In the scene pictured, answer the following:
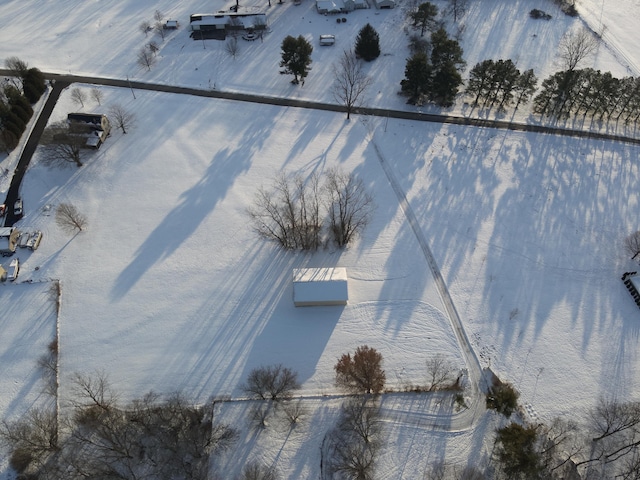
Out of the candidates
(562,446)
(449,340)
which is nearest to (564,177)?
(449,340)

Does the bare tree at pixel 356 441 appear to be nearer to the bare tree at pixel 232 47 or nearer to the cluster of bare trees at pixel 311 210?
the cluster of bare trees at pixel 311 210

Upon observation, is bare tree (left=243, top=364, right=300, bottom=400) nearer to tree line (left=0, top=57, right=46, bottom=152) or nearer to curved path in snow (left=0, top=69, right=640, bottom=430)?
curved path in snow (left=0, top=69, right=640, bottom=430)

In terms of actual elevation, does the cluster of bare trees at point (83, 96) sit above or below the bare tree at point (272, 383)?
above

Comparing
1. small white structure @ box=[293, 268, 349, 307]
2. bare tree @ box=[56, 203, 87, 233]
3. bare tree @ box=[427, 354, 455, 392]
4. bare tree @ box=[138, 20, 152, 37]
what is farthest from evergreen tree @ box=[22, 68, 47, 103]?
bare tree @ box=[427, 354, 455, 392]

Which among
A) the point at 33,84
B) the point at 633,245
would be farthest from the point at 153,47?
the point at 633,245

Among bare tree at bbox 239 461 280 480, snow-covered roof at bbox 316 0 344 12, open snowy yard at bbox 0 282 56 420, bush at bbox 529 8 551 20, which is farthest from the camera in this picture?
bush at bbox 529 8 551 20

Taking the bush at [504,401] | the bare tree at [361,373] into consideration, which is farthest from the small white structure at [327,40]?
the bush at [504,401]

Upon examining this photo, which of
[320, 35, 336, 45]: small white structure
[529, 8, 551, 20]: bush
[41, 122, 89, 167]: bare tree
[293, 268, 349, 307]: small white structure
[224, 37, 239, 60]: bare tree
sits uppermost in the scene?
[224, 37, 239, 60]: bare tree
